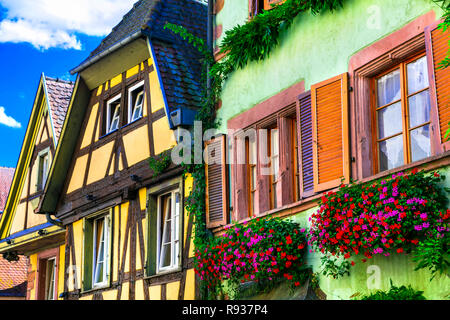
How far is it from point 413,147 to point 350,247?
1.14 m

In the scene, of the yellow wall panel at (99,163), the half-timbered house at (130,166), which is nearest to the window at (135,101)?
the half-timbered house at (130,166)

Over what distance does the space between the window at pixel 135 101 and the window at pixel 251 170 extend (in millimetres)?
3541

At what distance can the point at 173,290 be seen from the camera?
11.9 meters

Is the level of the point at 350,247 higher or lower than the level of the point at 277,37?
lower

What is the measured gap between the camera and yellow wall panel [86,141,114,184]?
14445mm

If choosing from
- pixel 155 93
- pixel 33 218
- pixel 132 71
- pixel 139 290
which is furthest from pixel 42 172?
pixel 139 290

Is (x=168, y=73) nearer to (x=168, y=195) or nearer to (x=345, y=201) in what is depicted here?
(x=168, y=195)

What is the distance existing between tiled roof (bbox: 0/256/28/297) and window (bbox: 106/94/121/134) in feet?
32.0

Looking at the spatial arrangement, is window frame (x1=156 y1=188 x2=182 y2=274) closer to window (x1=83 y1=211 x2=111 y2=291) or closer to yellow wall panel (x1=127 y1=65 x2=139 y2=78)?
window (x1=83 y1=211 x2=111 y2=291)

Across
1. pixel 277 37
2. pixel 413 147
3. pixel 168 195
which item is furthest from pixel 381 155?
pixel 168 195

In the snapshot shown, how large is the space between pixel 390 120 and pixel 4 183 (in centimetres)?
3242

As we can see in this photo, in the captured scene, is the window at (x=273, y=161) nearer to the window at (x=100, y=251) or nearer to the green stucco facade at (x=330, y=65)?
the green stucco facade at (x=330, y=65)

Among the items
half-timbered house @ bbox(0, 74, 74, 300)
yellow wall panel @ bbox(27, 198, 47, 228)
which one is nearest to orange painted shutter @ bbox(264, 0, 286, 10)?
half-timbered house @ bbox(0, 74, 74, 300)

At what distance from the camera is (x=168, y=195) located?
1288 centimetres
